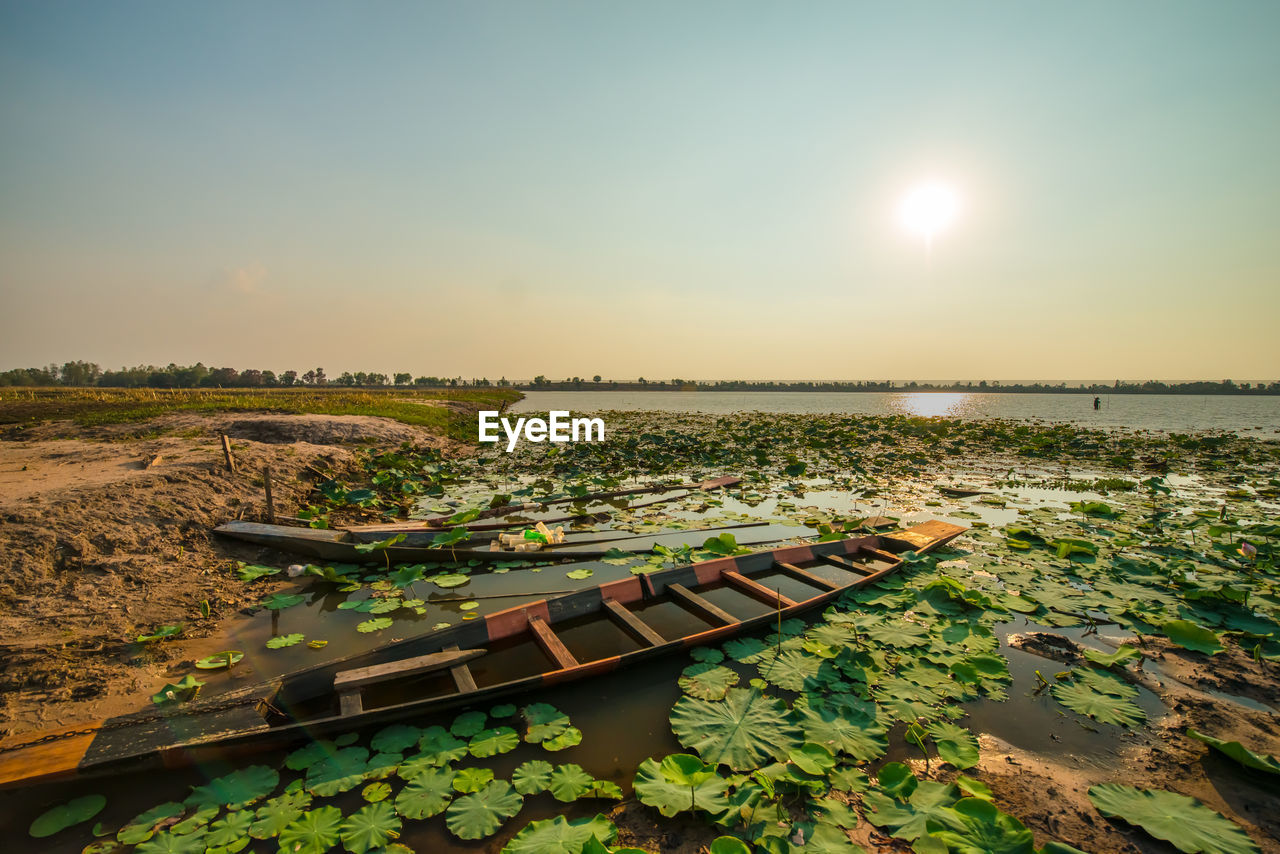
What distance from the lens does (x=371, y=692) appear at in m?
3.95

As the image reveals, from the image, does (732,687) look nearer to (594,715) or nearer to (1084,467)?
(594,715)

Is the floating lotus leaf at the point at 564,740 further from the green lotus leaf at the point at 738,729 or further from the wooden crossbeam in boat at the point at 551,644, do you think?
the green lotus leaf at the point at 738,729

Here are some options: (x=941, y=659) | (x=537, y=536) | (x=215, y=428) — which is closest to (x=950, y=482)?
(x=941, y=659)

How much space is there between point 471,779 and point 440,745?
0.44m

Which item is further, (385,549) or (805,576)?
(385,549)

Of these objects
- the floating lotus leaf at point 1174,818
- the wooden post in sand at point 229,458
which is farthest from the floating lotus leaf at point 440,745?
the wooden post in sand at point 229,458

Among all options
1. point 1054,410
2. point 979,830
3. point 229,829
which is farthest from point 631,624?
point 1054,410

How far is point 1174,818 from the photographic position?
2.59 m

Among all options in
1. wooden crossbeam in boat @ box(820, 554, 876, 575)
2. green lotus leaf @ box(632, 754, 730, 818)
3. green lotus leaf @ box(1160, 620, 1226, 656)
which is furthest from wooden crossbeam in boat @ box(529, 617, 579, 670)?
green lotus leaf @ box(1160, 620, 1226, 656)

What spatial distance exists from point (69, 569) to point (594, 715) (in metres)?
6.28

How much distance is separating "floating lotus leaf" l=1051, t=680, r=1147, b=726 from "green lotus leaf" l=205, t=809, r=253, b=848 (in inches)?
221

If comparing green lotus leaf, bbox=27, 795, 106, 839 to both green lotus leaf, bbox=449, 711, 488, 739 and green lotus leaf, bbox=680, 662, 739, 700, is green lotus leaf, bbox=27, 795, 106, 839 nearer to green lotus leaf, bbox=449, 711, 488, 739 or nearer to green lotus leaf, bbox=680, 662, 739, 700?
green lotus leaf, bbox=449, 711, 488, 739

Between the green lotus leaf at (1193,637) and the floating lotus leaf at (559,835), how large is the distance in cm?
544

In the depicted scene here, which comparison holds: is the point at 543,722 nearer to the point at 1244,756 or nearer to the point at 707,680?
the point at 707,680
